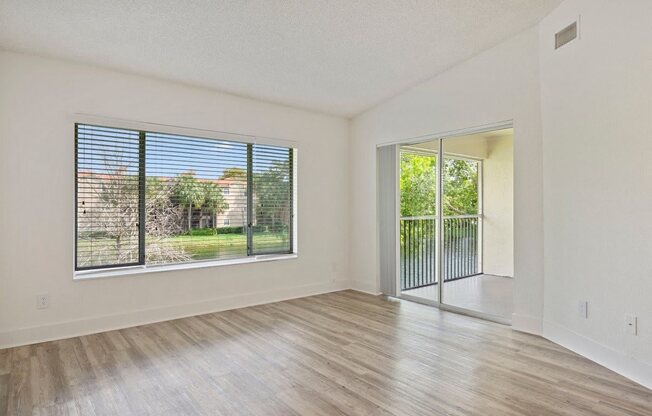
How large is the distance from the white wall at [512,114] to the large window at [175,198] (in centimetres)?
175

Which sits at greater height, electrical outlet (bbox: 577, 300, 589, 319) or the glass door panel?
the glass door panel

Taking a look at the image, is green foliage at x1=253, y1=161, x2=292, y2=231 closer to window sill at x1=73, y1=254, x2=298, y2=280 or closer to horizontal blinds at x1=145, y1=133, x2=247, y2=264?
horizontal blinds at x1=145, y1=133, x2=247, y2=264

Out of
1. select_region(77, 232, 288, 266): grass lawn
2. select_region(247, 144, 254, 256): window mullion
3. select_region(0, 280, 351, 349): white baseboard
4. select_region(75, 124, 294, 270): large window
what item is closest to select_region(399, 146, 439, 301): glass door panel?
select_region(0, 280, 351, 349): white baseboard

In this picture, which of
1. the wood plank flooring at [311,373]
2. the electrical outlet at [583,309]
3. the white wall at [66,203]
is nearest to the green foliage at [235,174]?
the white wall at [66,203]

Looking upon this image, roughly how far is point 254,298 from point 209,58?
9.19ft

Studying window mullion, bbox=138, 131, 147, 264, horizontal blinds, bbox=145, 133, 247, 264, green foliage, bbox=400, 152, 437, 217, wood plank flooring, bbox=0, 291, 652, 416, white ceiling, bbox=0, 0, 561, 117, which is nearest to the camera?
wood plank flooring, bbox=0, 291, 652, 416

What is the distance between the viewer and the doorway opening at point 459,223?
4020 millimetres

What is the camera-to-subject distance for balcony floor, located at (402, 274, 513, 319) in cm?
392

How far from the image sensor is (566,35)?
126 inches

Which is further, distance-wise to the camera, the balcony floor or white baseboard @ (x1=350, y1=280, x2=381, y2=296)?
white baseboard @ (x1=350, y1=280, x2=381, y2=296)

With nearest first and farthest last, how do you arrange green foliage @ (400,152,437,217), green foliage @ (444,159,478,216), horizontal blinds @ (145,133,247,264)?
1. horizontal blinds @ (145,133,247,264)
2. green foliage @ (444,159,478,216)
3. green foliage @ (400,152,437,217)

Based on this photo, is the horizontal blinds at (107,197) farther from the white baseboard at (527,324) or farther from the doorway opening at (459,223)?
the white baseboard at (527,324)

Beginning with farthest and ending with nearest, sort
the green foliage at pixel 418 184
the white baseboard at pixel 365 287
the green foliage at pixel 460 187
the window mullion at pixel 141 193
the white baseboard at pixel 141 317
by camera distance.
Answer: the white baseboard at pixel 365 287, the green foliage at pixel 418 184, the green foliage at pixel 460 187, the window mullion at pixel 141 193, the white baseboard at pixel 141 317

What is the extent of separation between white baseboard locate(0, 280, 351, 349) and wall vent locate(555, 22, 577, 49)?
12.8 feet
